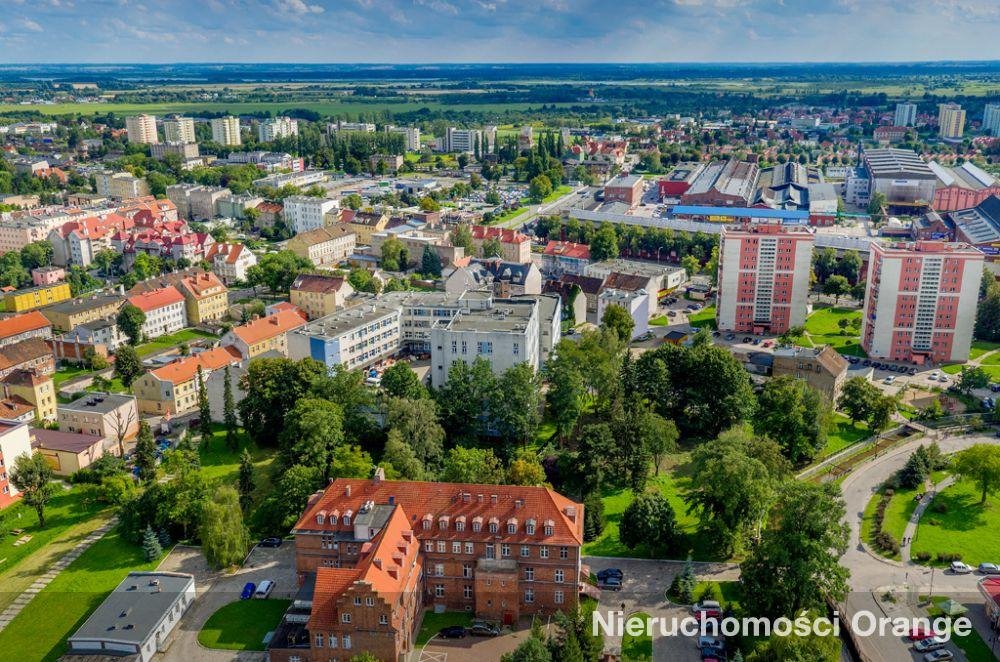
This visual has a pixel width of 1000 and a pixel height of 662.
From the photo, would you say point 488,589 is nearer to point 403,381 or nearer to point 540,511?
point 540,511

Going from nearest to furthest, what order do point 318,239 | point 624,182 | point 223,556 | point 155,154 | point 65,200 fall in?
point 223,556 → point 318,239 → point 65,200 → point 624,182 → point 155,154

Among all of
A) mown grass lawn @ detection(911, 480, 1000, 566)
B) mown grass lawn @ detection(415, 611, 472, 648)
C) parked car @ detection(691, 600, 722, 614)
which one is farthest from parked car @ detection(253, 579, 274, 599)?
mown grass lawn @ detection(911, 480, 1000, 566)

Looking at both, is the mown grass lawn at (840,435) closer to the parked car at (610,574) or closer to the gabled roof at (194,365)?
the parked car at (610,574)

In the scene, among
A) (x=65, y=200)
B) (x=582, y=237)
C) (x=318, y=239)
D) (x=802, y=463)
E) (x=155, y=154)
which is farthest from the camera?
(x=155, y=154)

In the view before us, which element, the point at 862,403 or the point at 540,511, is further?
the point at 862,403

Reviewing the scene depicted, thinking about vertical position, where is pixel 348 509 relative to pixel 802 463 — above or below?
above

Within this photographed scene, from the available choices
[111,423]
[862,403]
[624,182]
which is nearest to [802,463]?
[862,403]
